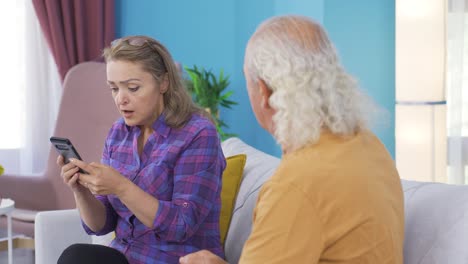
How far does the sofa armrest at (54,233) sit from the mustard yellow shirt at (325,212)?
1.66 m

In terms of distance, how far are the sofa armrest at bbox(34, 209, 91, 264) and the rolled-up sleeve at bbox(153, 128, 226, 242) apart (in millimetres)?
861

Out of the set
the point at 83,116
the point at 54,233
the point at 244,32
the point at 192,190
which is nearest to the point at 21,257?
the point at 83,116

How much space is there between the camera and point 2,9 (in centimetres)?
491

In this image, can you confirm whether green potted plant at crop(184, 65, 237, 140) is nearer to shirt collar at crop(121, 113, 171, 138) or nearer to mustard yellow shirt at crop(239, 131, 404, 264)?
shirt collar at crop(121, 113, 171, 138)

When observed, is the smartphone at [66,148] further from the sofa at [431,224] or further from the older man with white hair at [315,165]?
the older man with white hair at [315,165]

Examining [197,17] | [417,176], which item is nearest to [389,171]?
[417,176]

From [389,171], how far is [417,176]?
226cm

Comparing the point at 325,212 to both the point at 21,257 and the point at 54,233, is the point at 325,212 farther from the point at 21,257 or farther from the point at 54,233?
the point at 21,257

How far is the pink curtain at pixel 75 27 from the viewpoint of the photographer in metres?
4.95

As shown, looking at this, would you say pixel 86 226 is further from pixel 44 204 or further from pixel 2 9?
pixel 2 9

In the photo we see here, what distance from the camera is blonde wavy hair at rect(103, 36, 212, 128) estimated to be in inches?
86.2

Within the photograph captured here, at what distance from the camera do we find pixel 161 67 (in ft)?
7.34

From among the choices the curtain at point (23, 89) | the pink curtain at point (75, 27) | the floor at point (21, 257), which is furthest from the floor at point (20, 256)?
the pink curtain at point (75, 27)

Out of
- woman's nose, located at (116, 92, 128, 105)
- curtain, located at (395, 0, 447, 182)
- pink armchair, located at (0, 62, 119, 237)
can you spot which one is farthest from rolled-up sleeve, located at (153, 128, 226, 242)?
pink armchair, located at (0, 62, 119, 237)
